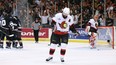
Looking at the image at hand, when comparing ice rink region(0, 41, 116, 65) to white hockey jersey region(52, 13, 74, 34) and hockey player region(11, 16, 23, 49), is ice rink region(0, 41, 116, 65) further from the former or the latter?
white hockey jersey region(52, 13, 74, 34)

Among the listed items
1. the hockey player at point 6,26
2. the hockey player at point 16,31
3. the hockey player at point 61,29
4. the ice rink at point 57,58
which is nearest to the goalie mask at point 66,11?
the hockey player at point 61,29

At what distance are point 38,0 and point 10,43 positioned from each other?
9.94 m

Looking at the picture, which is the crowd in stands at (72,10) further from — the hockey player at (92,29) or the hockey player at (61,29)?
the hockey player at (61,29)

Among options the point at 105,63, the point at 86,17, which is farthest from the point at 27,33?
the point at 105,63

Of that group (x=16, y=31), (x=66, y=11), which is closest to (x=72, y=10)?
(x=16, y=31)

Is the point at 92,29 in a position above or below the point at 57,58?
above

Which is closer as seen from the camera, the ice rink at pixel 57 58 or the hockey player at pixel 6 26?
the ice rink at pixel 57 58

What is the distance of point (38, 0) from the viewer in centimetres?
2645

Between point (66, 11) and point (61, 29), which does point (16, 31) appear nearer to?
point (61, 29)

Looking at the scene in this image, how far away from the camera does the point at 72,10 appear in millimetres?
23969

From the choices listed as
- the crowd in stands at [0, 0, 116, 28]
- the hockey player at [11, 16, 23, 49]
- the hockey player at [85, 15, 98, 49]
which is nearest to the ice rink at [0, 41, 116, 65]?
the hockey player at [11, 16, 23, 49]

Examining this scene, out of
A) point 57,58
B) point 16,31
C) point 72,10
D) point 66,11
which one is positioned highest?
point 72,10

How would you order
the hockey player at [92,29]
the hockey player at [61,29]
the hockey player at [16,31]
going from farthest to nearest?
the hockey player at [92,29] < the hockey player at [16,31] < the hockey player at [61,29]

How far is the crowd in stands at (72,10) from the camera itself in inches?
880
